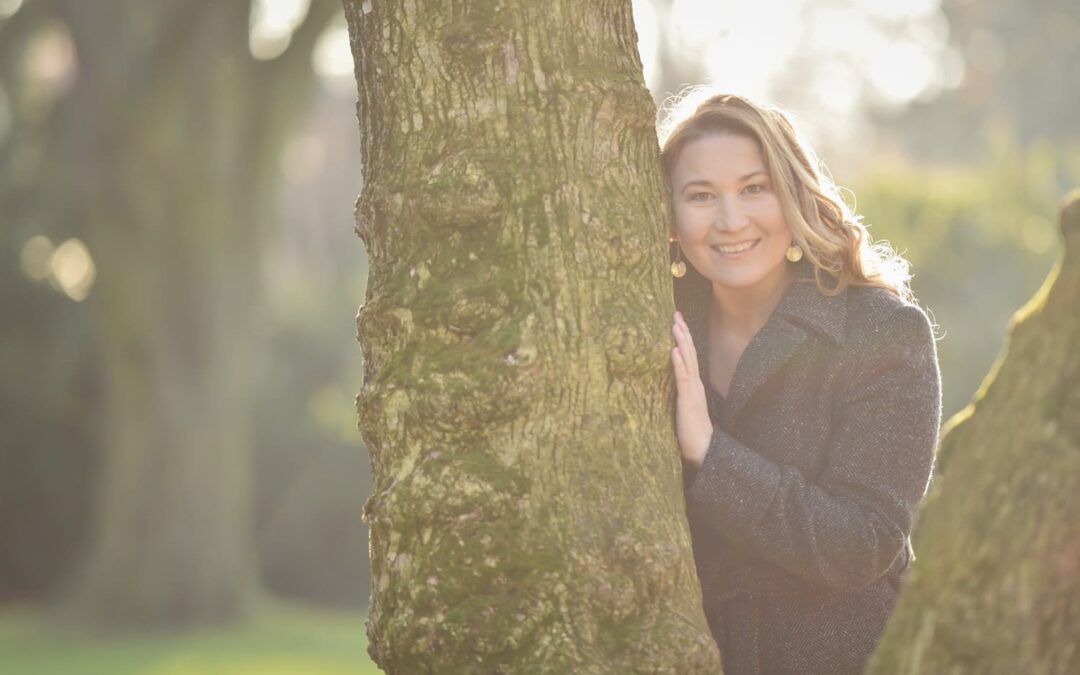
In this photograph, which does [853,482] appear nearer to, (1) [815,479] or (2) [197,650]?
(1) [815,479]

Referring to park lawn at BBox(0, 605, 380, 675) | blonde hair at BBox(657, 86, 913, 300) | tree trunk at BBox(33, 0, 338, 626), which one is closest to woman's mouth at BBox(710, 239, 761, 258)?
blonde hair at BBox(657, 86, 913, 300)

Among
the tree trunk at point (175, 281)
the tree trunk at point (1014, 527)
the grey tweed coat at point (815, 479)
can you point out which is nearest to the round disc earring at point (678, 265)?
the grey tweed coat at point (815, 479)

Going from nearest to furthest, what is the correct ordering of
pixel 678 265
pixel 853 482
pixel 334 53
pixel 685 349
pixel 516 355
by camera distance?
pixel 516 355
pixel 685 349
pixel 853 482
pixel 678 265
pixel 334 53

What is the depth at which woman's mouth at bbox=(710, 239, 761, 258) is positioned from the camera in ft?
11.8

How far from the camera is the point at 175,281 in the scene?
1428 cm

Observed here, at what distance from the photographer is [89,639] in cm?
1402

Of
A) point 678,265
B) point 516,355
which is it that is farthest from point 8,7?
point 516,355

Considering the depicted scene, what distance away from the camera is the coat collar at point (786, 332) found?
3.53 metres

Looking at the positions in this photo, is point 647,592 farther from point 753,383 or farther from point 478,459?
point 753,383

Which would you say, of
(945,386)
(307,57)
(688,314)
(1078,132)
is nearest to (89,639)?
(307,57)

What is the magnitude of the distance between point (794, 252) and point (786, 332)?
23cm

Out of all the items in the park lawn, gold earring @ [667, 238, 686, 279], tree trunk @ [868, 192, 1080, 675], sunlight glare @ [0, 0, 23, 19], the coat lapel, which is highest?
sunlight glare @ [0, 0, 23, 19]

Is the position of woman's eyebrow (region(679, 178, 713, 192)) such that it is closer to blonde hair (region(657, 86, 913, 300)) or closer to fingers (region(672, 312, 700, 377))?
blonde hair (region(657, 86, 913, 300))

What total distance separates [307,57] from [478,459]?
38.1ft
